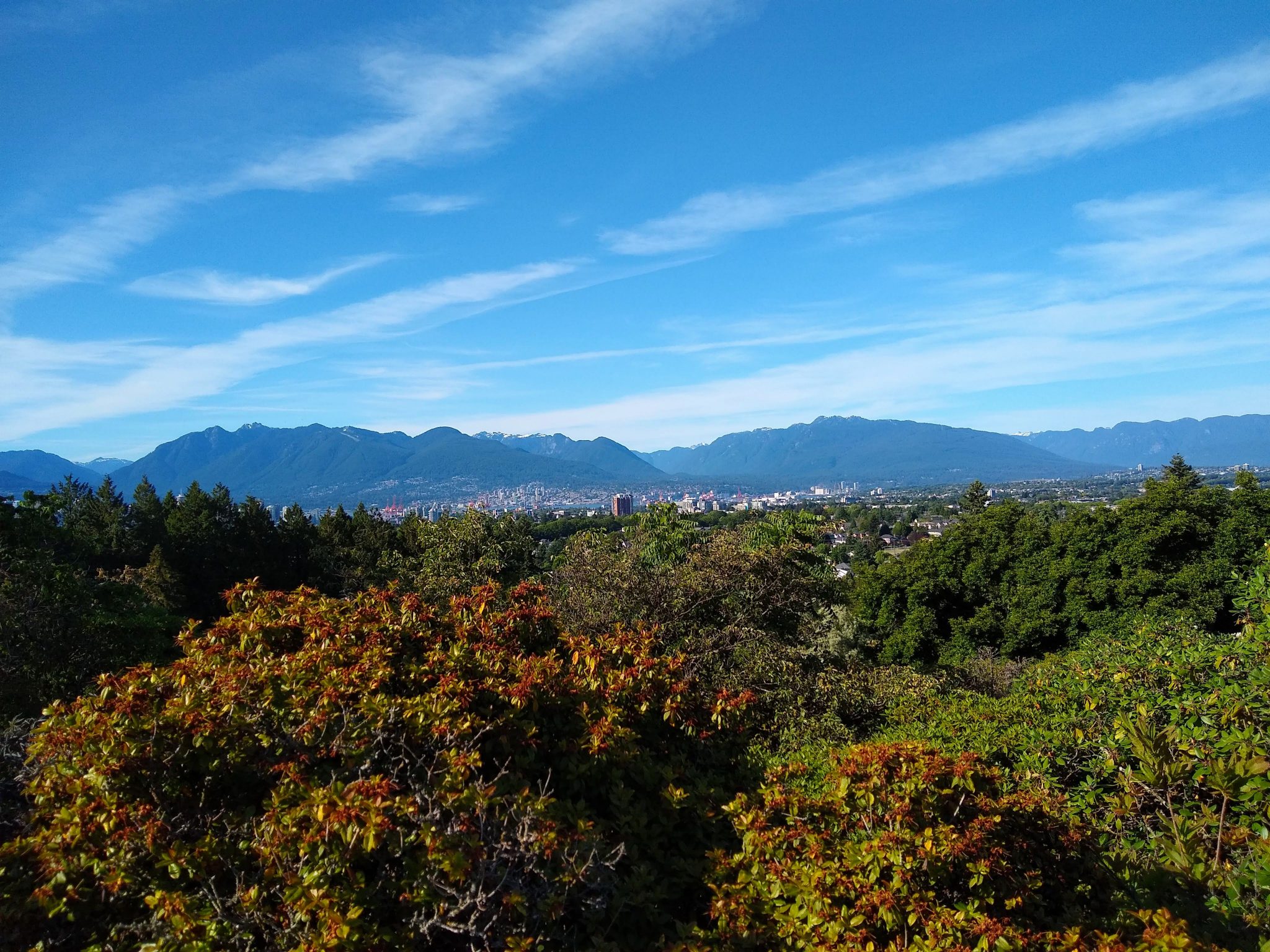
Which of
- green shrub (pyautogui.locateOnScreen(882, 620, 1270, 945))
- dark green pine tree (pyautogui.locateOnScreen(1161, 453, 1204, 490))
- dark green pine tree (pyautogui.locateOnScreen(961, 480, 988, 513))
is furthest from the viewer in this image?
dark green pine tree (pyautogui.locateOnScreen(961, 480, 988, 513))

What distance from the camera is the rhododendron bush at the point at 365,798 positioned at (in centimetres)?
251

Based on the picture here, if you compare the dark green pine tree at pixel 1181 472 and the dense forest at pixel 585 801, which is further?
the dark green pine tree at pixel 1181 472

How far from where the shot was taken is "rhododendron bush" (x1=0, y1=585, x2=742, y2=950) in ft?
8.22

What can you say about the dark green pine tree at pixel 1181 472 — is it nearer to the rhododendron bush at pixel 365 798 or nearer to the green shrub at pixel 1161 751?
the green shrub at pixel 1161 751

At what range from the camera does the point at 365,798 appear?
8.48 ft

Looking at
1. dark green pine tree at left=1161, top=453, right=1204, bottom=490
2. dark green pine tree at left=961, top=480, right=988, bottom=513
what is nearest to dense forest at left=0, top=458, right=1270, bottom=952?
dark green pine tree at left=1161, top=453, right=1204, bottom=490

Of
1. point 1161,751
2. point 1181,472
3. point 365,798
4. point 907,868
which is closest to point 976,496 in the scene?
point 1181,472

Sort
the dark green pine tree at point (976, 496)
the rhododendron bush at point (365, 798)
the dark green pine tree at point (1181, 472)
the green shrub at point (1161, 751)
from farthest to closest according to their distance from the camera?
1. the dark green pine tree at point (976, 496)
2. the dark green pine tree at point (1181, 472)
3. the green shrub at point (1161, 751)
4. the rhododendron bush at point (365, 798)

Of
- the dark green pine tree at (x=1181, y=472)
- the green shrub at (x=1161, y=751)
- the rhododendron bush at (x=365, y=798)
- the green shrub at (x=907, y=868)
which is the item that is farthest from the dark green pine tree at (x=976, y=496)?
the rhododendron bush at (x=365, y=798)

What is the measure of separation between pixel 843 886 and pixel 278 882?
214cm

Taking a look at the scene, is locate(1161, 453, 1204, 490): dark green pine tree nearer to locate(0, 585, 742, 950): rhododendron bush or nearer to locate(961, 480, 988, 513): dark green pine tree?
locate(961, 480, 988, 513): dark green pine tree

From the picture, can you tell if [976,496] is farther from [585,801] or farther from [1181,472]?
[585,801]

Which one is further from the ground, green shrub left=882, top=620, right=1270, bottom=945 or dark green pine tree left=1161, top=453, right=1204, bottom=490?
dark green pine tree left=1161, top=453, right=1204, bottom=490

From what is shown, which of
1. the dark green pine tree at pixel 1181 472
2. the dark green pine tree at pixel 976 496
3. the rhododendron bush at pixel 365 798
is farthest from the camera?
the dark green pine tree at pixel 976 496
